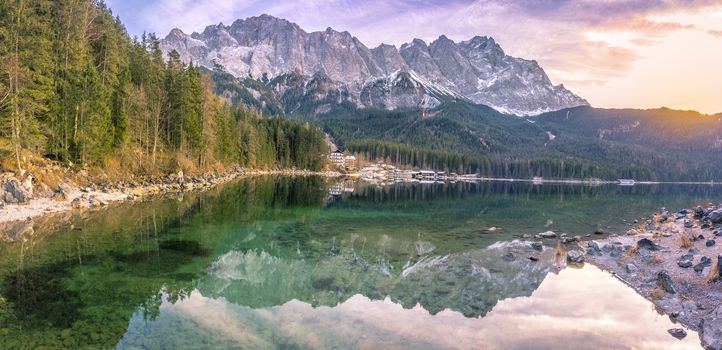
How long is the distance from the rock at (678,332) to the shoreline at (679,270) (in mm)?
481

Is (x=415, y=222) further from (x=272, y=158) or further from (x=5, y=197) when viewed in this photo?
(x=272, y=158)

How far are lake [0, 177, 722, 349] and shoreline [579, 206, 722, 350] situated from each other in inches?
28.4

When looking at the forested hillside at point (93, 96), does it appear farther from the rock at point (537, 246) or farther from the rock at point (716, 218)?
the rock at point (716, 218)

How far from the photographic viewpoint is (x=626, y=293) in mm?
20438

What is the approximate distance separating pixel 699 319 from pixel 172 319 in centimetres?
1923

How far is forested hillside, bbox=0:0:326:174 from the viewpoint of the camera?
36.6 meters

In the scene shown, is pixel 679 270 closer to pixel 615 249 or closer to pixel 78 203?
pixel 615 249

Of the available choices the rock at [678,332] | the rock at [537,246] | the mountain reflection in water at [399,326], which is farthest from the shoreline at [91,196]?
the rock at [678,332]

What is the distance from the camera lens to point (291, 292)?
1848cm

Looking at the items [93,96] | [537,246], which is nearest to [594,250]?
[537,246]

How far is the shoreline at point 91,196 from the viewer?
31266 mm

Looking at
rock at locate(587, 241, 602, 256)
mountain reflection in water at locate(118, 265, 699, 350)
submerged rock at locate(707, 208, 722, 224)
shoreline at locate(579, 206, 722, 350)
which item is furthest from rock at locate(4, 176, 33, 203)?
submerged rock at locate(707, 208, 722, 224)

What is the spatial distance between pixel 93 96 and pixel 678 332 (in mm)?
53989

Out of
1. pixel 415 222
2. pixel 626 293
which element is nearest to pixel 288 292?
pixel 626 293
